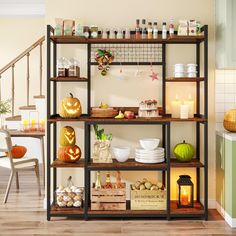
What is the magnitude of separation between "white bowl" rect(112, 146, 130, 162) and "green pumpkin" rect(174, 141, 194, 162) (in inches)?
17.8

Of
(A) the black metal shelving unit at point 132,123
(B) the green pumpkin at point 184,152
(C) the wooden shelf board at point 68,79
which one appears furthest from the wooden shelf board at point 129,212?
(C) the wooden shelf board at point 68,79

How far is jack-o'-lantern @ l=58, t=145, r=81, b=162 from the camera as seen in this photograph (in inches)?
171

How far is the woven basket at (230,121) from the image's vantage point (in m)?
4.31

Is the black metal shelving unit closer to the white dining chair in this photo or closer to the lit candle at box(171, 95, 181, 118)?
the lit candle at box(171, 95, 181, 118)

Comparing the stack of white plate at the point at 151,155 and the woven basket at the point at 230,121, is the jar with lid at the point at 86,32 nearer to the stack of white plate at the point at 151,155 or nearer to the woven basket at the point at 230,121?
the stack of white plate at the point at 151,155

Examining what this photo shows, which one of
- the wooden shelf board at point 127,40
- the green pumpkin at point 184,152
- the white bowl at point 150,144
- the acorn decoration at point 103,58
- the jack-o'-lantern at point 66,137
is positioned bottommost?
the green pumpkin at point 184,152

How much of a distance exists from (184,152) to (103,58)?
1.16m

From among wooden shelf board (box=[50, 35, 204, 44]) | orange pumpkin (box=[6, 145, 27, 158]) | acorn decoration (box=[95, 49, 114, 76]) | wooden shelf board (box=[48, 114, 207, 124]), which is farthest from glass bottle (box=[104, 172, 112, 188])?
orange pumpkin (box=[6, 145, 27, 158])

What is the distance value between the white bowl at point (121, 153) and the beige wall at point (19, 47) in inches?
188

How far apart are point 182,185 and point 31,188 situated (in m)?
2.28

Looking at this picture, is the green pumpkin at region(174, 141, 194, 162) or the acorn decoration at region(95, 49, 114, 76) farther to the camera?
the acorn decoration at region(95, 49, 114, 76)

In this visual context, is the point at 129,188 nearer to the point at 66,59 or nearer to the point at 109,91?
the point at 109,91

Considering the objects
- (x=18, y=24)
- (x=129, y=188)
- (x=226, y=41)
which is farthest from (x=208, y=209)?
(x=18, y=24)

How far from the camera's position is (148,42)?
450 centimetres
